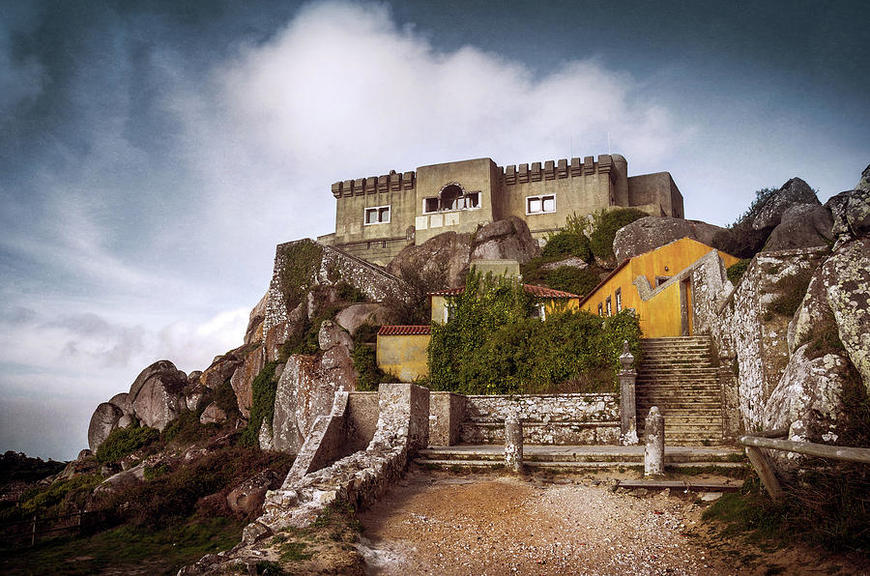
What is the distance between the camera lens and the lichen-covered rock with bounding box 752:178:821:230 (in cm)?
2392

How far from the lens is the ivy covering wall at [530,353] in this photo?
15570 mm


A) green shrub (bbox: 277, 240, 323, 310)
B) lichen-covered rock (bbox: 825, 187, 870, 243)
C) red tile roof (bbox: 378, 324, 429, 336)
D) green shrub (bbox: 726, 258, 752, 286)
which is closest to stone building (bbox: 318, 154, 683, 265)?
green shrub (bbox: 277, 240, 323, 310)

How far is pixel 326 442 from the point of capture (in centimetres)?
1114

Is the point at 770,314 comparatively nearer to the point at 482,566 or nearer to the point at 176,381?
the point at 482,566

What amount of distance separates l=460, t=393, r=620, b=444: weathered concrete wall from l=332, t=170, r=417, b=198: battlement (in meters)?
27.0

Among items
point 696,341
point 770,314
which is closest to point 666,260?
point 696,341

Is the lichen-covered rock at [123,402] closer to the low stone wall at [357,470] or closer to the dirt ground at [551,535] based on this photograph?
the low stone wall at [357,470]

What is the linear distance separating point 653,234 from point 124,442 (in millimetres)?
27650

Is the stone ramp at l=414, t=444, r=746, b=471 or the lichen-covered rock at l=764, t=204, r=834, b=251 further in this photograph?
the lichen-covered rock at l=764, t=204, r=834, b=251

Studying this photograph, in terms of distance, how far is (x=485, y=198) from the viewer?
36.0 meters

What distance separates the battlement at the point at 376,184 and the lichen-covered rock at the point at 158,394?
16.1 meters

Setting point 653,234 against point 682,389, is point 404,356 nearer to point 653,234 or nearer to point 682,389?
point 682,389

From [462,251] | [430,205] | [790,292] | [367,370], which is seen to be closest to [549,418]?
[790,292]

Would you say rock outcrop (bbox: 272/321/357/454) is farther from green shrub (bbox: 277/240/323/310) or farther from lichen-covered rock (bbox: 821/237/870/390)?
lichen-covered rock (bbox: 821/237/870/390)
